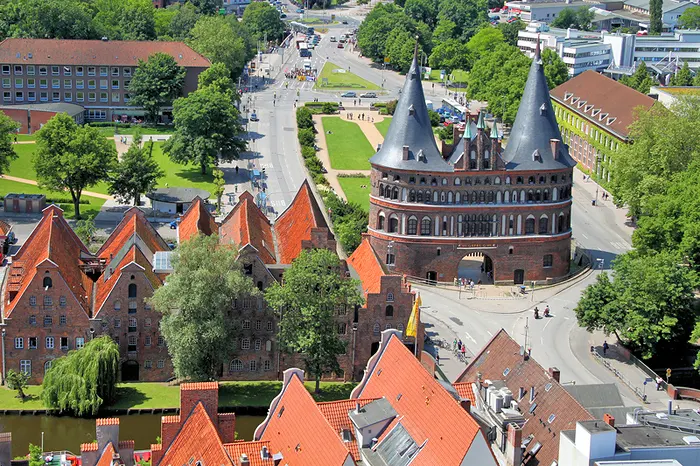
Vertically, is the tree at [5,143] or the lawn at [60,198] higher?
the tree at [5,143]

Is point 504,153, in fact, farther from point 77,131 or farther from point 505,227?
point 77,131

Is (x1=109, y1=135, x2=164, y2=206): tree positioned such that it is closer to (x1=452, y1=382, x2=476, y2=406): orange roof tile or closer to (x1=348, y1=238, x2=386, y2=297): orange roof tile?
(x1=348, y1=238, x2=386, y2=297): orange roof tile

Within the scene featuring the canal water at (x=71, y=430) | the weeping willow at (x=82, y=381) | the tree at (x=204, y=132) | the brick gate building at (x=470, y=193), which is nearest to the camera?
the canal water at (x=71, y=430)

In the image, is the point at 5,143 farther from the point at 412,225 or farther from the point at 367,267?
the point at 367,267

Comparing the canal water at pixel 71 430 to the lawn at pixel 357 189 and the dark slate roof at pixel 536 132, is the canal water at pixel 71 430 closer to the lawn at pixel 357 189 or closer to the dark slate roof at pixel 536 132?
the dark slate roof at pixel 536 132

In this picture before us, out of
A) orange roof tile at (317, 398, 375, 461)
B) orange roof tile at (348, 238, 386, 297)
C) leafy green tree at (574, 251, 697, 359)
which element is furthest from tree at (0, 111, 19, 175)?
orange roof tile at (317, 398, 375, 461)

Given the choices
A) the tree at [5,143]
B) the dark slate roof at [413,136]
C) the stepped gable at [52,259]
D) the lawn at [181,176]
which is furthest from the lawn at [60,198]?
the dark slate roof at [413,136]
